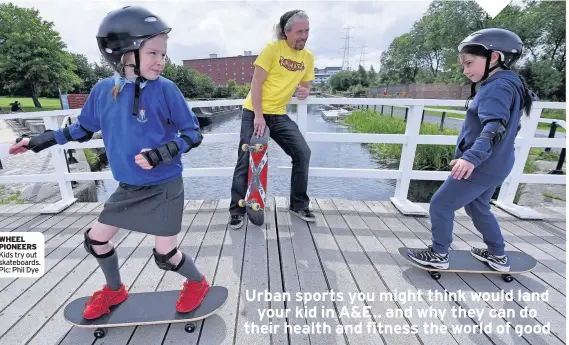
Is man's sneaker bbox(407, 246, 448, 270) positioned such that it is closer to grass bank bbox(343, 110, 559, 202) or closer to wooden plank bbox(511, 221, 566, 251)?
wooden plank bbox(511, 221, 566, 251)

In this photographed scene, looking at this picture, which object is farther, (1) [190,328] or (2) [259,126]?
(2) [259,126]

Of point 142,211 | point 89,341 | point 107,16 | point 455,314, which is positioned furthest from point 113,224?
point 455,314

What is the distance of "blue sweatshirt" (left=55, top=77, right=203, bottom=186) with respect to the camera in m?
1.58

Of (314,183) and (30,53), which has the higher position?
(30,53)

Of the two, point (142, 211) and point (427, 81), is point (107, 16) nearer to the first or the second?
point (142, 211)

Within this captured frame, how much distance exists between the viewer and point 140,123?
1588 millimetres

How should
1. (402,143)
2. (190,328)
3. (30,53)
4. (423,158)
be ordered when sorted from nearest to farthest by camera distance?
1. (190,328)
2. (402,143)
3. (423,158)
4. (30,53)

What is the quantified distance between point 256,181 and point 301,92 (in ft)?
3.49

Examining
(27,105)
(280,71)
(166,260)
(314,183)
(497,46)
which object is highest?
(497,46)

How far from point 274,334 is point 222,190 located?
280 inches

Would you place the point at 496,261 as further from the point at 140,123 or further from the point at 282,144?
the point at 140,123

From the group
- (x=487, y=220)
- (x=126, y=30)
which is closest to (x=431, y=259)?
(x=487, y=220)

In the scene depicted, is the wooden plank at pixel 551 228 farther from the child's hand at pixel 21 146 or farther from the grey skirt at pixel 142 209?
the child's hand at pixel 21 146

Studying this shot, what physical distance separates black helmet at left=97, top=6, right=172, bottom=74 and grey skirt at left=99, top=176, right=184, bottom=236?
64 centimetres
